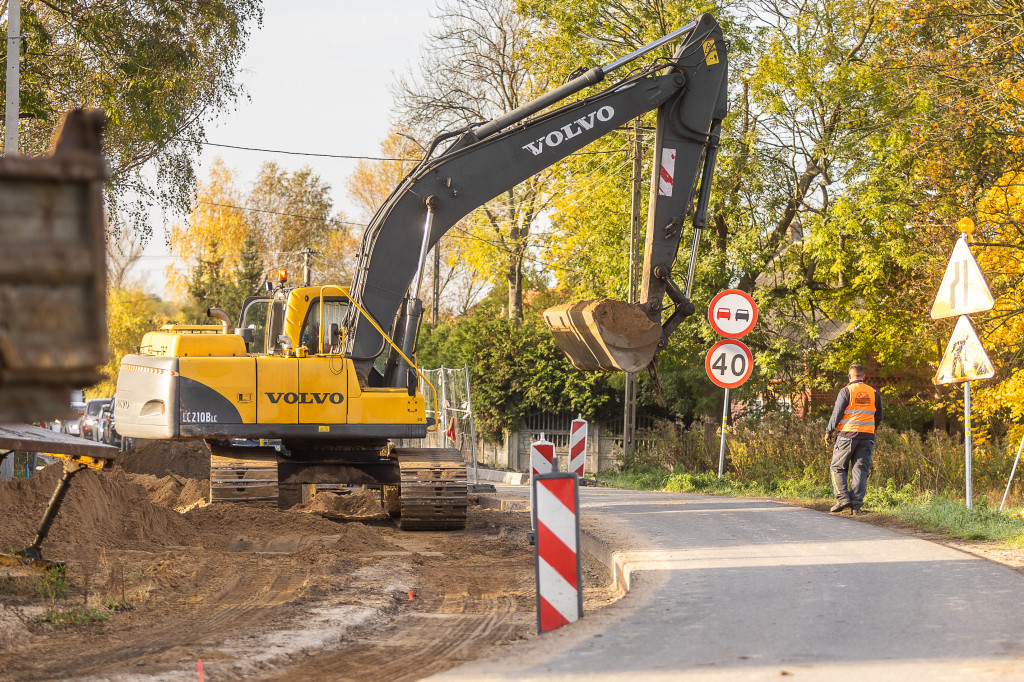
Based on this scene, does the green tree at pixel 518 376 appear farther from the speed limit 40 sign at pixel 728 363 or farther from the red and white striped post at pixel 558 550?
the red and white striped post at pixel 558 550

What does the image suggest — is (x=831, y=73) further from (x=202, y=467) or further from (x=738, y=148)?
(x=202, y=467)

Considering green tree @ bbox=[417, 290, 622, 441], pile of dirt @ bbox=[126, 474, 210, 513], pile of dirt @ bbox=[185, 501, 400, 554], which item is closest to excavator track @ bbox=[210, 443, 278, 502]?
pile of dirt @ bbox=[185, 501, 400, 554]

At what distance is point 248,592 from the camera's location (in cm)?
850

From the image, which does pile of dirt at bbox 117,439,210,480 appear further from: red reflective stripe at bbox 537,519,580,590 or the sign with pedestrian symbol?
red reflective stripe at bbox 537,519,580,590

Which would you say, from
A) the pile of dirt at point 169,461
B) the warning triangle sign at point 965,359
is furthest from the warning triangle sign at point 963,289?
the pile of dirt at point 169,461

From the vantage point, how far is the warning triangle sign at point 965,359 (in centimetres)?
1093

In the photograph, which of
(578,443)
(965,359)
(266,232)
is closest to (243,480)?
(578,443)

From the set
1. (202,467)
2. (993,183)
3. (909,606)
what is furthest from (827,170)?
(909,606)

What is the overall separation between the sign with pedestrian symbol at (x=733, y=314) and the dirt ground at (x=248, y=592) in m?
4.44

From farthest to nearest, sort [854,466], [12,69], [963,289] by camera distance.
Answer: [12,69] < [854,466] < [963,289]

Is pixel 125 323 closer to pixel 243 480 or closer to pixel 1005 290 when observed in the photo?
pixel 1005 290

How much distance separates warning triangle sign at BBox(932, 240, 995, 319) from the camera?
1079cm

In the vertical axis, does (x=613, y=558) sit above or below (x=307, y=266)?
below

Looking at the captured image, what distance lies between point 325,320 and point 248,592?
5.89 meters
